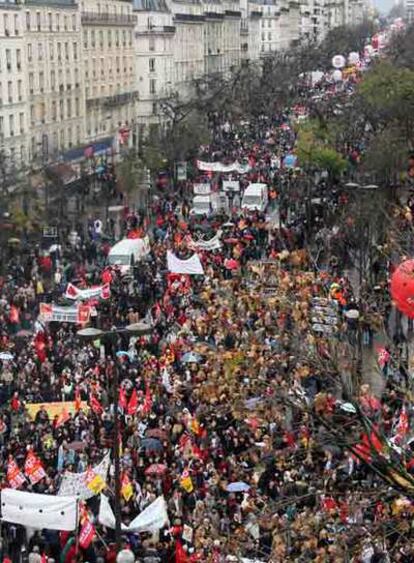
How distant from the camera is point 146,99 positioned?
→ 292ft

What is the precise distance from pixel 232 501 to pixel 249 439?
2.56 meters

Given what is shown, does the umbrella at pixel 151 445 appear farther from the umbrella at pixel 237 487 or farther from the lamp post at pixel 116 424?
the lamp post at pixel 116 424

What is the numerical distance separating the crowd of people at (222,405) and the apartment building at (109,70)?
121 feet

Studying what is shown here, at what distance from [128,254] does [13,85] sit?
91.5 ft

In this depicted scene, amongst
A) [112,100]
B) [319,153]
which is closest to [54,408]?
[319,153]

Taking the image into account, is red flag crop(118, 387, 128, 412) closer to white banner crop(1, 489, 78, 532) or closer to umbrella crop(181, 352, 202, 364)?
umbrella crop(181, 352, 202, 364)

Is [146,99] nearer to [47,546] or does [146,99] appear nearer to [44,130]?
[44,130]

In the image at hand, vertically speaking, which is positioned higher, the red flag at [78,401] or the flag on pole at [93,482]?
the flag on pole at [93,482]

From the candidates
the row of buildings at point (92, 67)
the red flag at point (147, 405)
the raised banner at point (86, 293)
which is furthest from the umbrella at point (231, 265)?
the row of buildings at point (92, 67)

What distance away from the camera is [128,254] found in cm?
3972

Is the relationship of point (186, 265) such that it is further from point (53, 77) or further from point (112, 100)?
point (112, 100)

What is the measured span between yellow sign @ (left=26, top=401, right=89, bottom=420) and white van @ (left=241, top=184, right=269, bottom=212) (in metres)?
24.2

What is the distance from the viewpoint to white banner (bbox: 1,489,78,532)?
19.2 meters

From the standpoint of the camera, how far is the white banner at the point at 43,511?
19203mm
